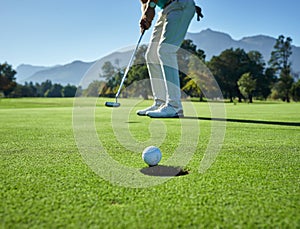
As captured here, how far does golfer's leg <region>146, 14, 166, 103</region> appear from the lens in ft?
18.8

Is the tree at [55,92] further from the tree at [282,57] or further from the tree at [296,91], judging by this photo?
the tree at [296,91]

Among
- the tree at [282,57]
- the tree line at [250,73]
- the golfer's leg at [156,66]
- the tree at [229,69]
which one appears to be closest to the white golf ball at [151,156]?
the golfer's leg at [156,66]

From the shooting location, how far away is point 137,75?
28.5m

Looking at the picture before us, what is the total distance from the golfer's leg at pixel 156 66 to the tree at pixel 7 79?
158 ft

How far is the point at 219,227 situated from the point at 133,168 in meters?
0.93

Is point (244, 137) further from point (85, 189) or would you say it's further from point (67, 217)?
point (67, 217)

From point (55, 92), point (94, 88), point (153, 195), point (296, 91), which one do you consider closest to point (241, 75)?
point (296, 91)

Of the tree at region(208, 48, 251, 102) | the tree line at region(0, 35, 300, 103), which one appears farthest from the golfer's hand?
the tree at region(208, 48, 251, 102)

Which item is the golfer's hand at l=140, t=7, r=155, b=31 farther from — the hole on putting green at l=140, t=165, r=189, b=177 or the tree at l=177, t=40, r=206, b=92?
the tree at l=177, t=40, r=206, b=92

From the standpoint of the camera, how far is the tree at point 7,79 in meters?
47.3

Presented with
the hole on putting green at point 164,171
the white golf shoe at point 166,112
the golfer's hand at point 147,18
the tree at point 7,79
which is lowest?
the hole on putting green at point 164,171

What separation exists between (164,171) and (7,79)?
53344mm

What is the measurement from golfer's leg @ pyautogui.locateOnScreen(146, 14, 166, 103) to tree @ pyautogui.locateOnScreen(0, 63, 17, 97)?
4803 cm

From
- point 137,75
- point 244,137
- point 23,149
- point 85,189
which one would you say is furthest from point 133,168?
point 137,75
